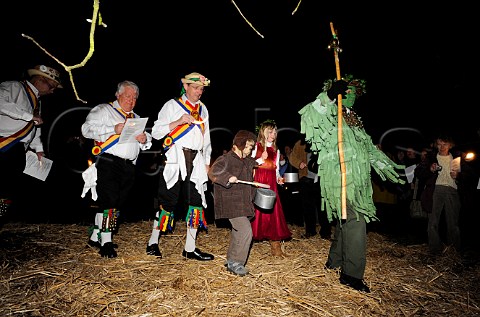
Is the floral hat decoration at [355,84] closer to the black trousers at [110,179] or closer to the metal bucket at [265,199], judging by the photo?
the metal bucket at [265,199]

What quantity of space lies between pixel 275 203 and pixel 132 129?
7.18 ft

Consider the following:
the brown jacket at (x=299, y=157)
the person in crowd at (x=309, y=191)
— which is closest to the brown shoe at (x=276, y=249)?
the person in crowd at (x=309, y=191)

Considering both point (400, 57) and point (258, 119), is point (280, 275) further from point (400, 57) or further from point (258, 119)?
point (258, 119)

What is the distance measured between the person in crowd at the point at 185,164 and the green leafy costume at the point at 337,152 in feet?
4.71

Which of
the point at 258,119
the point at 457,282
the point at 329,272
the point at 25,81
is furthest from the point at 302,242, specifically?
the point at 258,119

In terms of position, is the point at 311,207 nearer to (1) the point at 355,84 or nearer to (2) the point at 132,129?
(1) the point at 355,84

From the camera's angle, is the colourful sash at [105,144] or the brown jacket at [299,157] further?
the brown jacket at [299,157]

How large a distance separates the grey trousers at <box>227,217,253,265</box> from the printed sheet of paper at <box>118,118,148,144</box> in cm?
166

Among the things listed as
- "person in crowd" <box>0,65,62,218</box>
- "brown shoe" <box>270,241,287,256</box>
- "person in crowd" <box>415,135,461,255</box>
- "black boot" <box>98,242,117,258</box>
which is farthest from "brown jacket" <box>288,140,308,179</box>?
"person in crowd" <box>0,65,62,218</box>

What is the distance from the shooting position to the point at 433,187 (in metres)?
4.82

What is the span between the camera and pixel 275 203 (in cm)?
424

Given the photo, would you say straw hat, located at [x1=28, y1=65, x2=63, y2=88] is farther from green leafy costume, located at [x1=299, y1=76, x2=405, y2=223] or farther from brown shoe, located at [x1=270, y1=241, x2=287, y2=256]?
brown shoe, located at [x1=270, y1=241, x2=287, y2=256]

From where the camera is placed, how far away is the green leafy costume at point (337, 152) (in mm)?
3307

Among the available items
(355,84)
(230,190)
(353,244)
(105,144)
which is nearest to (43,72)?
(105,144)
